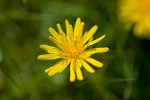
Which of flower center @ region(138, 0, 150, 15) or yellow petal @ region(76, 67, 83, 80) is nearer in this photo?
yellow petal @ region(76, 67, 83, 80)

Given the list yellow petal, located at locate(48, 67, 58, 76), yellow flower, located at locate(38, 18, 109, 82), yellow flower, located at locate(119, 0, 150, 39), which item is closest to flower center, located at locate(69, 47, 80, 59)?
yellow flower, located at locate(38, 18, 109, 82)

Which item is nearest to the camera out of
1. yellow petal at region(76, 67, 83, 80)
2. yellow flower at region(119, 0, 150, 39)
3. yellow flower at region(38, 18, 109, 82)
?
yellow petal at region(76, 67, 83, 80)

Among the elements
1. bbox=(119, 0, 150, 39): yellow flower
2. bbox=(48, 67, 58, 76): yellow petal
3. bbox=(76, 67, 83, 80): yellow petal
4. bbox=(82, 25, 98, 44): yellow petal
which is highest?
bbox=(119, 0, 150, 39): yellow flower

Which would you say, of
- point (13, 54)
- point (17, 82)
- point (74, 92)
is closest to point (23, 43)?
point (13, 54)

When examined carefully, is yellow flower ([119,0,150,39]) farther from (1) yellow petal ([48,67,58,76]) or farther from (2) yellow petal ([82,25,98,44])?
(1) yellow petal ([48,67,58,76])

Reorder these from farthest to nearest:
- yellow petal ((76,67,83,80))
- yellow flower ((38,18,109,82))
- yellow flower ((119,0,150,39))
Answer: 1. yellow flower ((119,0,150,39))
2. yellow flower ((38,18,109,82))
3. yellow petal ((76,67,83,80))

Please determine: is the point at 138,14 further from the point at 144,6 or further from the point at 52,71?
the point at 52,71

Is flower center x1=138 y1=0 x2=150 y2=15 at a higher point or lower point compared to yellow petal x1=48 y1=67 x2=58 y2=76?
higher
